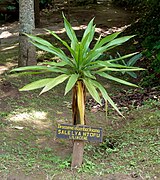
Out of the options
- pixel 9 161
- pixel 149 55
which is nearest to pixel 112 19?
pixel 149 55

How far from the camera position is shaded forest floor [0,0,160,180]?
3.17 metres

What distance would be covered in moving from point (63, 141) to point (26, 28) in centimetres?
261

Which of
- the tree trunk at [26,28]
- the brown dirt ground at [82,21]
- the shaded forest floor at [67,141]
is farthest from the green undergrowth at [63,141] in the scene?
the brown dirt ground at [82,21]

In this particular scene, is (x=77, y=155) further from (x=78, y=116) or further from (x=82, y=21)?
(x=82, y=21)

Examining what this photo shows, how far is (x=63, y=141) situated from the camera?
4109mm

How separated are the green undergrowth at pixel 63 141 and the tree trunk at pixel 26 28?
28.4 inches

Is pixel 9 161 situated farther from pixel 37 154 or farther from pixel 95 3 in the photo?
pixel 95 3

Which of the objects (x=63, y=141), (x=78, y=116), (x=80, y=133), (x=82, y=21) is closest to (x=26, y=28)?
(x=63, y=141)

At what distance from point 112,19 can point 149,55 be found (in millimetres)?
5005

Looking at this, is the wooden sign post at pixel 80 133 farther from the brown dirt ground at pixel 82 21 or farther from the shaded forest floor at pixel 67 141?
the brown dirt ground at pixel 82 21

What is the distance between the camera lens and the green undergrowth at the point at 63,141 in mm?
3211

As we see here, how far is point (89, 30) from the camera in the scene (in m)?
3.60

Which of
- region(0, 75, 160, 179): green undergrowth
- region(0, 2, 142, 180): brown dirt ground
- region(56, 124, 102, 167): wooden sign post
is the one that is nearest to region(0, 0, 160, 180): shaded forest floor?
region(0, 75, 160, 179): green undergrowth

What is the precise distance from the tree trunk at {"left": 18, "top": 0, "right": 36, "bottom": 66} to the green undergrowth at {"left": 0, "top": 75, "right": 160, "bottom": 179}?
2.37 feet
